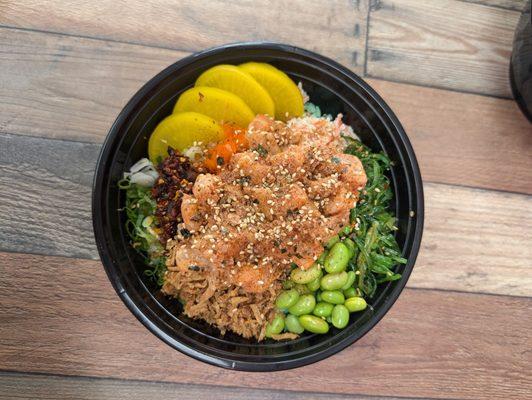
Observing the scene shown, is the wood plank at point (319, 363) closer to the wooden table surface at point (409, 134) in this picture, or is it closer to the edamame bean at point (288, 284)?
the wooden table surface at point (409, 134)

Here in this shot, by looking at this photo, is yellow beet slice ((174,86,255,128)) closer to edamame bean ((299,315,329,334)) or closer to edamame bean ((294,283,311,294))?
edamame bean ((294,283,311,294))

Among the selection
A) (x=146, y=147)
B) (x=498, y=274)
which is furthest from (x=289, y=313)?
(x=498, y=274)

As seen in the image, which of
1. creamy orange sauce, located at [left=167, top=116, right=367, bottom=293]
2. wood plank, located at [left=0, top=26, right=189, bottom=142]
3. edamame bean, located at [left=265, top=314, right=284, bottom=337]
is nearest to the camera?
creamy orange sauce, located at [left=167, top=116, right=367, bottom=293]

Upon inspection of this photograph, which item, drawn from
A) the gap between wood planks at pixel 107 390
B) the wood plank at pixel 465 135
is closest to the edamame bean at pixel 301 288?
the gap between wood planks at pixel 107 390

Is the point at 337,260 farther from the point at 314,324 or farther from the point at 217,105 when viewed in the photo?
the point at 217,105

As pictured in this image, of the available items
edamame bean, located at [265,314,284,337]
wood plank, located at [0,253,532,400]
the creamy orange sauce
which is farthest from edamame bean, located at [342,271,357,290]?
wood plank, located at [0,253,532,400]

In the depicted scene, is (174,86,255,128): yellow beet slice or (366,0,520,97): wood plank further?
(366,0,520,97): wood plank

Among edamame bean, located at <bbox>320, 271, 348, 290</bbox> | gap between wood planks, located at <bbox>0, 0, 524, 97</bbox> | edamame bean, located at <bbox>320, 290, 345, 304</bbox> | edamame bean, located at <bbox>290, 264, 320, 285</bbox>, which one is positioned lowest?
edamame bean, located at <bbox>320, 290, 345, 304</bbox>

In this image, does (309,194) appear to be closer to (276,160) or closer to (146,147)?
(276,160)
